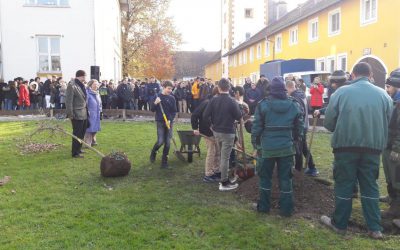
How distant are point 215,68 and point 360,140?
67197 millimetres

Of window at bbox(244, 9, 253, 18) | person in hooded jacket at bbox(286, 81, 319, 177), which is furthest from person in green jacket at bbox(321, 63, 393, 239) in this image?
window at bbox(244, 9, 253, 18)

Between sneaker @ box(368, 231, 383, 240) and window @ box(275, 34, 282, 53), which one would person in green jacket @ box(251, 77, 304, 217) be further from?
window @ box(275, 34, 282, 53)

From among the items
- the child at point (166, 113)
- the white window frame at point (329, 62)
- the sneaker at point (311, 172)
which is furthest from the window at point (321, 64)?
the child at point (166, 113)

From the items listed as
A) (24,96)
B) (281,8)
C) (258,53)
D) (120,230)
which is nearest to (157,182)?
(120,230)

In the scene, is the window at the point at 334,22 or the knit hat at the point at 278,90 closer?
the knit hat at the point at 278,90

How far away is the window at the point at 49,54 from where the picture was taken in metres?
22.7

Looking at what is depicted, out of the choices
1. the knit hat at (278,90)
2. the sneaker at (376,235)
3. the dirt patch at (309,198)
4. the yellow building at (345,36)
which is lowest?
the sneaker at (376,235)

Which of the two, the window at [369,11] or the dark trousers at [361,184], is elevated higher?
the window at [369,11]

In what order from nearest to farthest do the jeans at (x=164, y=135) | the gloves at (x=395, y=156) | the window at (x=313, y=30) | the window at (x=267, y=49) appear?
1. the gloves at (x=395, y=156)
2. the jeans at (x=164, y=135)
3. the window at (x=313, y=30)
4. the window at (x=267, y=49)

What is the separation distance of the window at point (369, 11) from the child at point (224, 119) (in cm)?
1584

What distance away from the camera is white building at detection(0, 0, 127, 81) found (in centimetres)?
2230

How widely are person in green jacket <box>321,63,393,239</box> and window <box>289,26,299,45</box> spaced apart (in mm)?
27438

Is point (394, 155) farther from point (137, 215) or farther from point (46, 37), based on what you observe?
point (46, 37)

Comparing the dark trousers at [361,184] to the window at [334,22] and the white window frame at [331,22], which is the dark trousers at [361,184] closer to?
the white window frame at [331,22]
